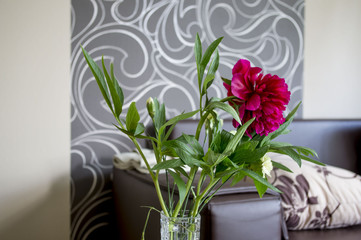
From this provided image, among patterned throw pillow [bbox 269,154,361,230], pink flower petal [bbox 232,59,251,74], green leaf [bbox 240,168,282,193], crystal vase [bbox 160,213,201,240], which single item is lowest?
patterned throw pillow [bbox 269,154,361,230]

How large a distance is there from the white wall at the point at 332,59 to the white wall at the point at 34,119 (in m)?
1.61

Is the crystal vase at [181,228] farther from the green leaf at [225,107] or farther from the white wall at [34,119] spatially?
the white wall at [34,119]

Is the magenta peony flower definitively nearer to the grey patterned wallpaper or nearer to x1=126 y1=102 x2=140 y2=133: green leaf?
x1=126 y1=102 x2=140 y2=133: green leaf

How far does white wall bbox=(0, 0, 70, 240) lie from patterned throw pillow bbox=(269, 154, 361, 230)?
117 centimetres

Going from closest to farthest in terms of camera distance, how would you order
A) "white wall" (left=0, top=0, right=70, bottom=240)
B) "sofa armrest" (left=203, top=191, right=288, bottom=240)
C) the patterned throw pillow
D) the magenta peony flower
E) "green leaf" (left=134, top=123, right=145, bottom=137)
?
the magenta peony flower
"green leaf" (left=134, top=123, right=145, bottom=137)
"sofa armrest" (left=203, top=191, right=288, bottom=240)
the patterned throw pillow
"white wall" (left=0, top=0, right=70, bottom=240)

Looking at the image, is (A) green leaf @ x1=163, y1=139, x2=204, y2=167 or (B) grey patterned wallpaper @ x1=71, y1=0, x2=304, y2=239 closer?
(A) green leaf @ x1=163, y1=139, x2=204, y2=167

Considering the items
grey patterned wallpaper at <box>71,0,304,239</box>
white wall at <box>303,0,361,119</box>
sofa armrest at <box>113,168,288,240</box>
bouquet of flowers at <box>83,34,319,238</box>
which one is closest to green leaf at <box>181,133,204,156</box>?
bouquet of flowers at <box>83,34,319,238</box>

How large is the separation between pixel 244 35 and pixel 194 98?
522 millimetres

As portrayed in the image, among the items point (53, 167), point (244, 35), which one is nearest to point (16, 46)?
point (53, 167)

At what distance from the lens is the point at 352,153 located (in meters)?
2.92

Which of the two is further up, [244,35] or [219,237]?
[244,35]

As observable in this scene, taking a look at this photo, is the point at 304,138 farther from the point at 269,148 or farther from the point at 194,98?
the point at 269,148

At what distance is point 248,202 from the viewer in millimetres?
1518

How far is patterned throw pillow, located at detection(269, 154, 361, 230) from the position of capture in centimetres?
184
